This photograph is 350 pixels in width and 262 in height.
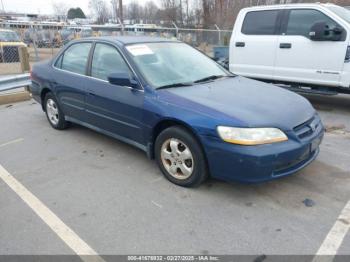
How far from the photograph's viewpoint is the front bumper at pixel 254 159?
3.03m

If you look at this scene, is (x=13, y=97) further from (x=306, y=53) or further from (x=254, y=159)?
(x=254, y=159)

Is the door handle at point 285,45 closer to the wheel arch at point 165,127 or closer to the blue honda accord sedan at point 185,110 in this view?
the blue honda accord sedan at point 185,110

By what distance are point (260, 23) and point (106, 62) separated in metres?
4.04

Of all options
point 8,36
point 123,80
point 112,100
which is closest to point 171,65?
point 123,80

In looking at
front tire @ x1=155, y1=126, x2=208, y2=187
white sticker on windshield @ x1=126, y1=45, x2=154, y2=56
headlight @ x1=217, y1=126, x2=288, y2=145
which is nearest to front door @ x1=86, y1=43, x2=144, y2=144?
white sticker on windshield @ x1=126, y1=45, x2=154, y2=56

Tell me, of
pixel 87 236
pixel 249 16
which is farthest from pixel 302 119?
pixel 249 16

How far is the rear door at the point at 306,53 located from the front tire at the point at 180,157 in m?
4.04

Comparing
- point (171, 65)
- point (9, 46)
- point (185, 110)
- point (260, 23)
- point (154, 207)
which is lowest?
point (154, 207)

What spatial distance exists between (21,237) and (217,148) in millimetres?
1894

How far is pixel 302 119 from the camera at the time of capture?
3.44 meters

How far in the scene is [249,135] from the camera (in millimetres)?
3055

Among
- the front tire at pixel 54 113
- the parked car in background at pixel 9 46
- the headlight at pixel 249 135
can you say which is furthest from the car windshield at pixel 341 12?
the parked car in background at pixel 9 46

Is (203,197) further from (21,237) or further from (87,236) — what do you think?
(21,237)

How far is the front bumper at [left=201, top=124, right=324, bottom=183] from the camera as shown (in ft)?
9.93
